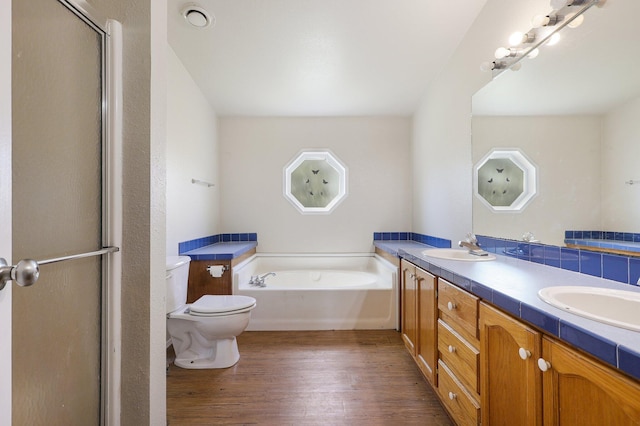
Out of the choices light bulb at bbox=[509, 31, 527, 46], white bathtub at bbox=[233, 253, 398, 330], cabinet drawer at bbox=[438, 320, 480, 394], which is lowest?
white bathtub at bbox=[233, 253, 398, 330]

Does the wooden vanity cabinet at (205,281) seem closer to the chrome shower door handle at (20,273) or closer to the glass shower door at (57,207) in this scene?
the glass shower door at (57,207)

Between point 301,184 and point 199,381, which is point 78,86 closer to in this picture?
point 199,381

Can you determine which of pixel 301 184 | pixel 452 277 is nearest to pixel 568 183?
pixel 452 277

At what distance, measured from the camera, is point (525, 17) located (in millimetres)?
1632

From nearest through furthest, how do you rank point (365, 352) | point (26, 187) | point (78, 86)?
1. point (26, 187)
2. point (78, 86)
3. point (365, 352)

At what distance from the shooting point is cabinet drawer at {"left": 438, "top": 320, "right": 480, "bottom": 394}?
3.95 ft

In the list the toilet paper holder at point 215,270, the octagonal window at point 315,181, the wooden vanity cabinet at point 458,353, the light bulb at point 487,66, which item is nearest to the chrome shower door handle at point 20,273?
the wooden vanity cabinet at point 458,353

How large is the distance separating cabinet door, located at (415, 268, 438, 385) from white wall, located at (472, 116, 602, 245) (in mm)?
572

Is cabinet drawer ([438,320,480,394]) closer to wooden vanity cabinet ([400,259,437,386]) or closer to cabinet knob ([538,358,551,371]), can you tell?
wooden vanity cabinet ([400,259,437,386])

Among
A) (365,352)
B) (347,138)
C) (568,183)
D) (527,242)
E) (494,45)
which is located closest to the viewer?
(568,183)

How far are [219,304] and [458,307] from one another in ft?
5.27

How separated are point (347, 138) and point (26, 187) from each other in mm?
3315

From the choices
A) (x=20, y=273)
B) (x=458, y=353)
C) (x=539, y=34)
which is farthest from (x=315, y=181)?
(x=20, y=273)

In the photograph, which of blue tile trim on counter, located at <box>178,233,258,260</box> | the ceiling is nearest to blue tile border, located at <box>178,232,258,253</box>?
blue tile trim on counter, located at <box>178,233,258,260</box>
